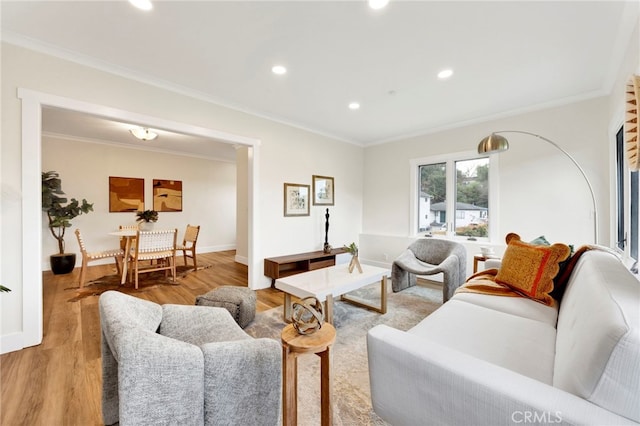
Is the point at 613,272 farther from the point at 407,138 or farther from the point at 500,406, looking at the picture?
the point at 407,138

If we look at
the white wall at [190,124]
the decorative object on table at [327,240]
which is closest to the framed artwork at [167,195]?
the white wall at [190,124]

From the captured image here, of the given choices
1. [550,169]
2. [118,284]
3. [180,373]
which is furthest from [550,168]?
[118,284]

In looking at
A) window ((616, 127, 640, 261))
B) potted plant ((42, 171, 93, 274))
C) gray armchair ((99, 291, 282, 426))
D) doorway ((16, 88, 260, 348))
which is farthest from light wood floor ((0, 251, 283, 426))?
window ((616, 127, 640, 261))

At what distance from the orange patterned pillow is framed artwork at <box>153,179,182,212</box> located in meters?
6.66

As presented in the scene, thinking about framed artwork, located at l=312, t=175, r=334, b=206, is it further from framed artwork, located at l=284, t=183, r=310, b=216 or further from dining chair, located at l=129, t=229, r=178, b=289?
dining chair, located at l=129, t=229, r=178, b=289

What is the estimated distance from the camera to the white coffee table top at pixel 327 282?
236 cm

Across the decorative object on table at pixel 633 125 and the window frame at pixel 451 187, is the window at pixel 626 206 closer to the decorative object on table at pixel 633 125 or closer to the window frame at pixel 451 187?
the decorative object on table at pixel 633 125

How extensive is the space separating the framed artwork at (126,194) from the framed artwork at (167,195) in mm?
280

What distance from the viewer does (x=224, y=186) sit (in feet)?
23.8

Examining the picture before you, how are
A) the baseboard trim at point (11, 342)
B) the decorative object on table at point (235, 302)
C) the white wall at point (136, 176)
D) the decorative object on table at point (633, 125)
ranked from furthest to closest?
1. the white wall at point (136, 176)
2. the decorative object on table at point (235, 302)
3. the baseboard trim at point (11, 342)
4. the decorative object on table at point (633, 125)

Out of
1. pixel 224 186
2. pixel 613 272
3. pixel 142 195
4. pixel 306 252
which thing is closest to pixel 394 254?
pixel 306 252

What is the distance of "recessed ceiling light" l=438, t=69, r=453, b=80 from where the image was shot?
2613 millimetres

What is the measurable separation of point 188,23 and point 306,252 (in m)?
3.45

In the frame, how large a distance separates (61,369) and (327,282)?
7.13ft
